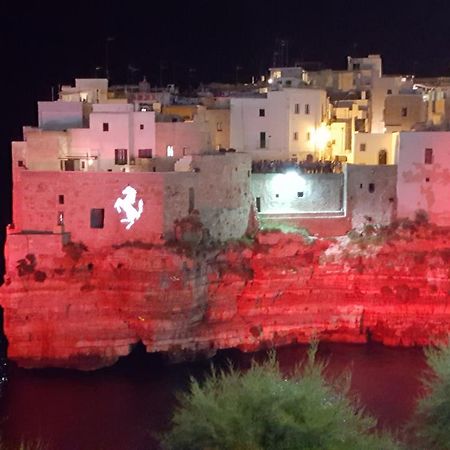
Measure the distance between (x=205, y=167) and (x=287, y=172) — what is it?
150 inches

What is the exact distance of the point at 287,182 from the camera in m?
33.2

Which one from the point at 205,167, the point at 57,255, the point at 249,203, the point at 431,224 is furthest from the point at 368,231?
the point at 57,255

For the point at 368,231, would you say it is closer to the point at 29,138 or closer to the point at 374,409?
the point at 374,409

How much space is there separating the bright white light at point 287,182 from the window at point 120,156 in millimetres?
4954

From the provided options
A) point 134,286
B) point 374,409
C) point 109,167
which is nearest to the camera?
point 374,409

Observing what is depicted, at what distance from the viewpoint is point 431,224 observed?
3278cm

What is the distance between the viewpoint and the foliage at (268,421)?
16.3 m

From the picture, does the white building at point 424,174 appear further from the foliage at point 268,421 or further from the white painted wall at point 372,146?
the foliage at point 268,421

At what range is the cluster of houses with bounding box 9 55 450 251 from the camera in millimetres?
29609

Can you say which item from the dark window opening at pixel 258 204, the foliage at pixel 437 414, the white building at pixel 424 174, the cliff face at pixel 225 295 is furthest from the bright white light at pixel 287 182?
the foliage at pixel 437 414

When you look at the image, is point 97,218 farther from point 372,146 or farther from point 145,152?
point 372,146

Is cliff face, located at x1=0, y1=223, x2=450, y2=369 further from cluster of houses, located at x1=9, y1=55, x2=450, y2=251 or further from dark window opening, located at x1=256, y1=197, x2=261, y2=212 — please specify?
dark window opening, located at x1=256, y1=197, x2=261, y2=212

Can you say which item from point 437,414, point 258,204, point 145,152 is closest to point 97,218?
point 145,152

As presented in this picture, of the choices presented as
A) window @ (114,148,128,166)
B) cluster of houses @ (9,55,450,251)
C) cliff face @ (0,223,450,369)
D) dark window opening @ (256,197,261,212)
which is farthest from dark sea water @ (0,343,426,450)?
window @ (114,148,128,166)
